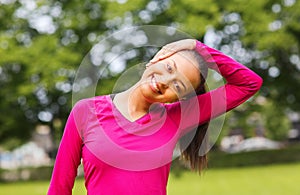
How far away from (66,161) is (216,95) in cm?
56

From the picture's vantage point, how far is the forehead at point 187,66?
180 cm

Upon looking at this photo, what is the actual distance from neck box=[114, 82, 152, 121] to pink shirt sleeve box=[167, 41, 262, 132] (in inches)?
4.5

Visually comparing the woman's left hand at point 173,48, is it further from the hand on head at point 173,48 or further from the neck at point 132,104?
the neck at point 132,104

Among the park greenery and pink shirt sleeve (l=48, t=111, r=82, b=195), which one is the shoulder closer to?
pink shirt sleeve (l=48, t=111, r=82, b=195)

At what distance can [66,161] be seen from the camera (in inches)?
70.6

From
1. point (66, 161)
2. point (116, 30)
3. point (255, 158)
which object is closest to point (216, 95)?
point (66, 161)

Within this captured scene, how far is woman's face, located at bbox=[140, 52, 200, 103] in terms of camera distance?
1.76 m

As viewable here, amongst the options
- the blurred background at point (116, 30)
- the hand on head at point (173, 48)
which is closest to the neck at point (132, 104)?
the hand on head at point (173, 48)

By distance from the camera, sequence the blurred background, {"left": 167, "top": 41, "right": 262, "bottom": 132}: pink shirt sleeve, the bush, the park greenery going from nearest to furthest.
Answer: {"left": 167, "top": 41, "right": 262, "bottom": 132}: pink shirt sleeve → the blurred background → the park greenery → the bush

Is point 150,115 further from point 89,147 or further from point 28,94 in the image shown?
point 28,94

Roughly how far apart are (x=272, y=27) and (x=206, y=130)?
17056 mm

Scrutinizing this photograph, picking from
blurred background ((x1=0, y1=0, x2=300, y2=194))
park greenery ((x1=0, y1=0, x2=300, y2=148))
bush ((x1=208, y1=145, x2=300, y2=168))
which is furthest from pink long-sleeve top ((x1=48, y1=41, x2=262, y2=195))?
bush ((x1=208, y1=145, x2=300, y2=168))

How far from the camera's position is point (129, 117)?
5.96 feet

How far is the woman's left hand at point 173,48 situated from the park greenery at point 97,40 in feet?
47.2
